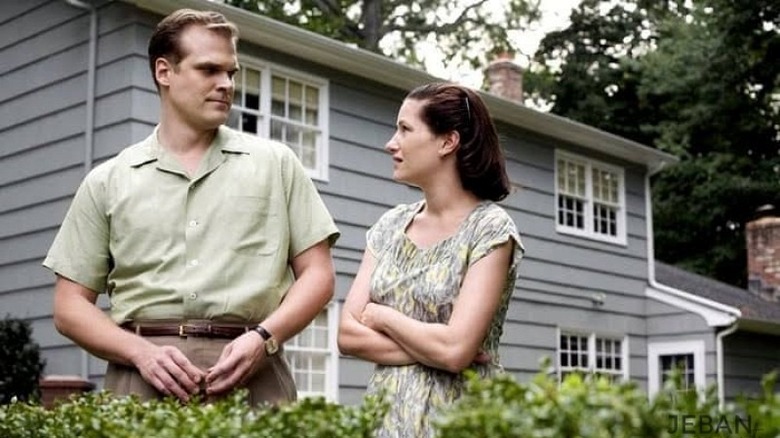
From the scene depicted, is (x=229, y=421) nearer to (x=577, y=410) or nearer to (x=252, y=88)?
(x=577, y=410)

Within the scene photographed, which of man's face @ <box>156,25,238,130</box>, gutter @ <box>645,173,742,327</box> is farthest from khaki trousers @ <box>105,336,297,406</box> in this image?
gutter @ <box>645,173,742,327</box>

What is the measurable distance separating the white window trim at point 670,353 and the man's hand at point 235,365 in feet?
41.3

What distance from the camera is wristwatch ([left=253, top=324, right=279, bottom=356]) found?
2.93 metres

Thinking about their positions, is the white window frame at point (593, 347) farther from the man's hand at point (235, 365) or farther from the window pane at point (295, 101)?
the man's hand at point (235, 365)

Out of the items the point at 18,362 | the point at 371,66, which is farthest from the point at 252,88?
the point at 18,362

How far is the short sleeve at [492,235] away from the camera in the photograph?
286 cm

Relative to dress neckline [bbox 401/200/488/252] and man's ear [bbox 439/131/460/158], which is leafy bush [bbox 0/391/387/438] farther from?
man's ear [bbox 439/131/460/158]

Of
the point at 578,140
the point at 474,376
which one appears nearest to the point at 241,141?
the point at 474,376

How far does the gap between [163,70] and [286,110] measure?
7.52 m

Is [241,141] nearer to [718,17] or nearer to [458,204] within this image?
[458,204]

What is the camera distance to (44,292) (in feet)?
31.9

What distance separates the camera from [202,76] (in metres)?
3.02

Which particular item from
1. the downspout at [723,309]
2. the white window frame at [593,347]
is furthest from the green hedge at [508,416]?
the downspout at [723,309]

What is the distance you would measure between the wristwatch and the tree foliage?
16.7 meters
